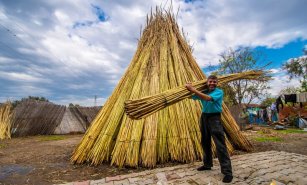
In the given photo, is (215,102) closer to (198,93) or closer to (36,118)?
(198,93)

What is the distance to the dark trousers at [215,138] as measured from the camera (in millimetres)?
2775

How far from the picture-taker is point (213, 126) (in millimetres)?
2916

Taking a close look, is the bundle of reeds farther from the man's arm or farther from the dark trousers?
the dark trousers

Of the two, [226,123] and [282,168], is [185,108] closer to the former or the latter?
[226,123]

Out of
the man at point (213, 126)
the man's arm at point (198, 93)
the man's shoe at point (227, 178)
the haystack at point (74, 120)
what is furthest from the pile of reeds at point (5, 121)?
the man's shoe at point (227, 178)

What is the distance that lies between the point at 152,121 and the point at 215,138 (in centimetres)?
118

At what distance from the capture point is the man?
2.75 metres

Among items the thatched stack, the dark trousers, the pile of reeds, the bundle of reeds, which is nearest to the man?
the dark trousers

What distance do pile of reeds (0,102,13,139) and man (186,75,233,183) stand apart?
9.27m

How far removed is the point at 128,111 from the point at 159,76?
1.76m

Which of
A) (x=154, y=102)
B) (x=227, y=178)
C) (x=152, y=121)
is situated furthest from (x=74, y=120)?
(x=227, y=178)

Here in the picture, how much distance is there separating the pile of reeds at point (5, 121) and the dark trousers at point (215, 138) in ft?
30.5

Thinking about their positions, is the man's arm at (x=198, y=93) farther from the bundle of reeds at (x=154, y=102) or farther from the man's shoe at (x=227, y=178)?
the man's shoe at (x=227, y=178)

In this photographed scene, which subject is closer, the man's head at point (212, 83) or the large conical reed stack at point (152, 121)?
the man's head at point (212, 83)
